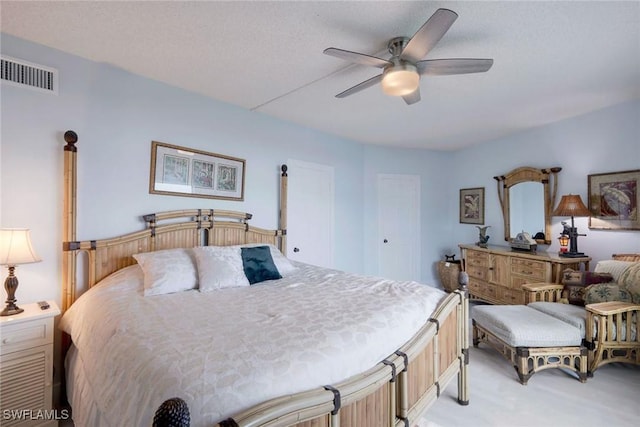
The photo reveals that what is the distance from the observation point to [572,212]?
3389 millimetres

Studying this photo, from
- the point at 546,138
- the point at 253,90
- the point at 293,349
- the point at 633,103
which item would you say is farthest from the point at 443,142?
the point at 293,349

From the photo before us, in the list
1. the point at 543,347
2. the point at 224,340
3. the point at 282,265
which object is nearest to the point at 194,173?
the point at 282,265

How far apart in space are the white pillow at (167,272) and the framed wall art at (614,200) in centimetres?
438

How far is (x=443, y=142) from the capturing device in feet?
15.6

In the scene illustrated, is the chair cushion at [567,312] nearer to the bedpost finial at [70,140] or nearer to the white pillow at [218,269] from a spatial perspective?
the white pillow at [218,269]

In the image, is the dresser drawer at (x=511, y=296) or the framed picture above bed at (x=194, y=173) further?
the dresser drawer at (x=511, y=296)

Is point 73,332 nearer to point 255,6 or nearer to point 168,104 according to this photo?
point 168,104

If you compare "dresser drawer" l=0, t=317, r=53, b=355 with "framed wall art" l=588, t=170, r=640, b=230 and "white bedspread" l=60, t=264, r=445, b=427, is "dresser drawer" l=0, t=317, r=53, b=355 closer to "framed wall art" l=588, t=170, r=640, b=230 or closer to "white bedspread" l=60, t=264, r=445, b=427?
"white bedspread" l=60, t=264, r=445, b=427

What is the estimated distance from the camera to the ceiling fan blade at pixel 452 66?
70.9 inches

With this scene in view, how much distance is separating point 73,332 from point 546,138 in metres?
5.38

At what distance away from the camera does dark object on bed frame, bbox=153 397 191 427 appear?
714 mm

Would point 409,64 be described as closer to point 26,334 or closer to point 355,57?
point 355,57

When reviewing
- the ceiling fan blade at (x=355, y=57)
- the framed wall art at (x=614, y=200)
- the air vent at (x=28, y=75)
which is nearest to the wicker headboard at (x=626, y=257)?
the framed wall art at (x=614, y=200)

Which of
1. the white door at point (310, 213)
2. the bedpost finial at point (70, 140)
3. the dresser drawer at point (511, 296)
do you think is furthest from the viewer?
the white door at point (310, 213)
